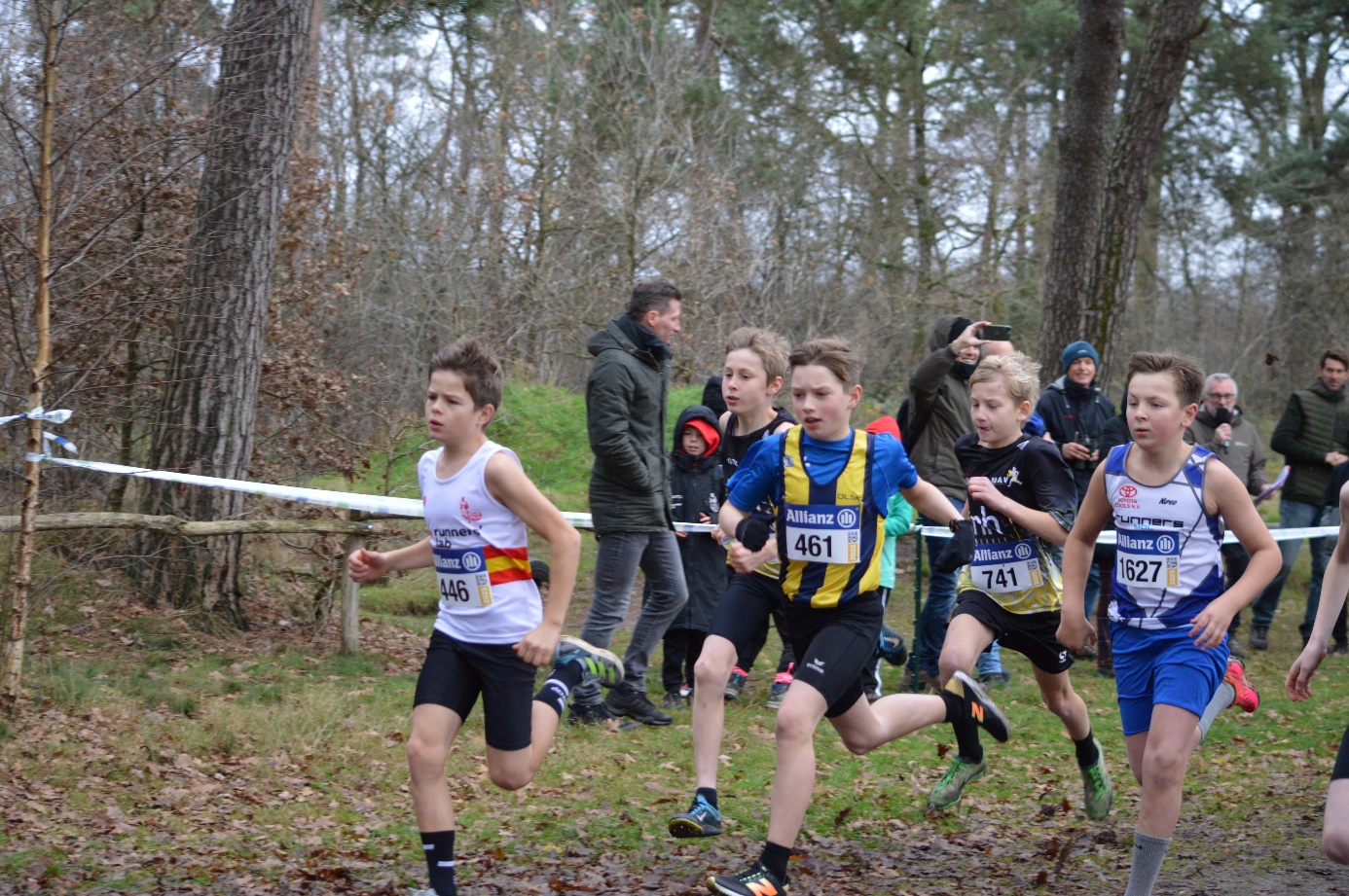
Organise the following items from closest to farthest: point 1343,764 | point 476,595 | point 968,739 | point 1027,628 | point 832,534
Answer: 1. point 1343,764
2. point 476,595
3. point 832,534
4. point 968,739
5. point 1027,628

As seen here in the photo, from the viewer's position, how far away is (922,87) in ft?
78.3

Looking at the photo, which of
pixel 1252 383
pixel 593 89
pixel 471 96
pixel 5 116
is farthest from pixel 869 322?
pixel 5 116

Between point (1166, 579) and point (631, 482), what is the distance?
11.0 feet

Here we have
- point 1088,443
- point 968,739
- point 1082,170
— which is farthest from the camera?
point 1082,170

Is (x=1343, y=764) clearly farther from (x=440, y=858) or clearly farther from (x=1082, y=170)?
(x=1082, y=170)

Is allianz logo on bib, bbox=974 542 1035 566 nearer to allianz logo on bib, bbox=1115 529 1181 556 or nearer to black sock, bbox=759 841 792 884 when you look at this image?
allianz logo on bib, bbox=1115 529 1181 556

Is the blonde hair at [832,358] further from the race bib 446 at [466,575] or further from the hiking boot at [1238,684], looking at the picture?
the hiking boot at [1238,684]

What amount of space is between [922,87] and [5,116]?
65.5 feet

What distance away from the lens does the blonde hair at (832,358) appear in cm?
509

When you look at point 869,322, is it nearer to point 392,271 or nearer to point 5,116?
point 392,271

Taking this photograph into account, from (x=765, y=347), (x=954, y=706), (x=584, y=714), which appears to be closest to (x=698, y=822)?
(x=954, y=706)

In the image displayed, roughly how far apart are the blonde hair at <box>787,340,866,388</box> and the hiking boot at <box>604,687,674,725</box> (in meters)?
3.05

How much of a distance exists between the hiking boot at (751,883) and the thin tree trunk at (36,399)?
378 cm

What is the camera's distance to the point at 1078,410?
9555 mm
